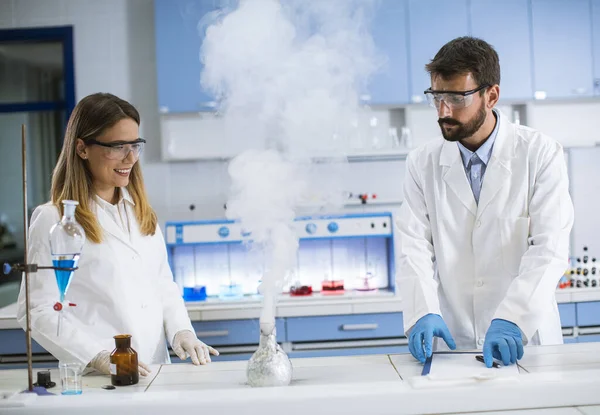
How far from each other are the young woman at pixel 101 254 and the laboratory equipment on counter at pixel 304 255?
175 cm

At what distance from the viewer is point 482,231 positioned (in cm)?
211

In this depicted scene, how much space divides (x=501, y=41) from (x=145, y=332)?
114 inches

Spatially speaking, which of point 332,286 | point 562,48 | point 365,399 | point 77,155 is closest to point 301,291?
point 332,286

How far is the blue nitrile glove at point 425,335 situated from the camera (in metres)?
1.80

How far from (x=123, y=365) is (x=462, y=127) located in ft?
4.07

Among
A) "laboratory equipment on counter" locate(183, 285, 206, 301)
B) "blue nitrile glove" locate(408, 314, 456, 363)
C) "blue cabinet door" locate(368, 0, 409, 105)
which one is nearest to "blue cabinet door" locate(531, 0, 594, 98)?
"blue cabinet door" locate(368, 0, 409, 105)

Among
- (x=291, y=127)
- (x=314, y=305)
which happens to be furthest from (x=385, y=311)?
(x=291, y=127)

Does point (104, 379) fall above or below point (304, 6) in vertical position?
below

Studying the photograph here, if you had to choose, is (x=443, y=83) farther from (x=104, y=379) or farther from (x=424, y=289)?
(x=104, y=379)

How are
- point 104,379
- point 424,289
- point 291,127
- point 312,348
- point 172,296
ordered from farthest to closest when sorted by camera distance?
point 312,348 < point 291,127 < point 172,296 < point 424,289 < point 104,379

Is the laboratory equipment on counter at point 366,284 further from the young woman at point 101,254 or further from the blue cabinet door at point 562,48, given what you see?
the young woman at point 101,254

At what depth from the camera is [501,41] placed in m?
3.92

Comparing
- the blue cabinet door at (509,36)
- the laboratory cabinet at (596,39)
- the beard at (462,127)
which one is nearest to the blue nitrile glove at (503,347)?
the beard at (462,127)

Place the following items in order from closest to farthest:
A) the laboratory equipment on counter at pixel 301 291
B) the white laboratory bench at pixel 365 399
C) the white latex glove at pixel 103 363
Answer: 1. the white laboratory bench at pixel 365 399
2. the white latex glove at pixel 103 363
3. the laboratory equipment on counter at pixel 301 291
